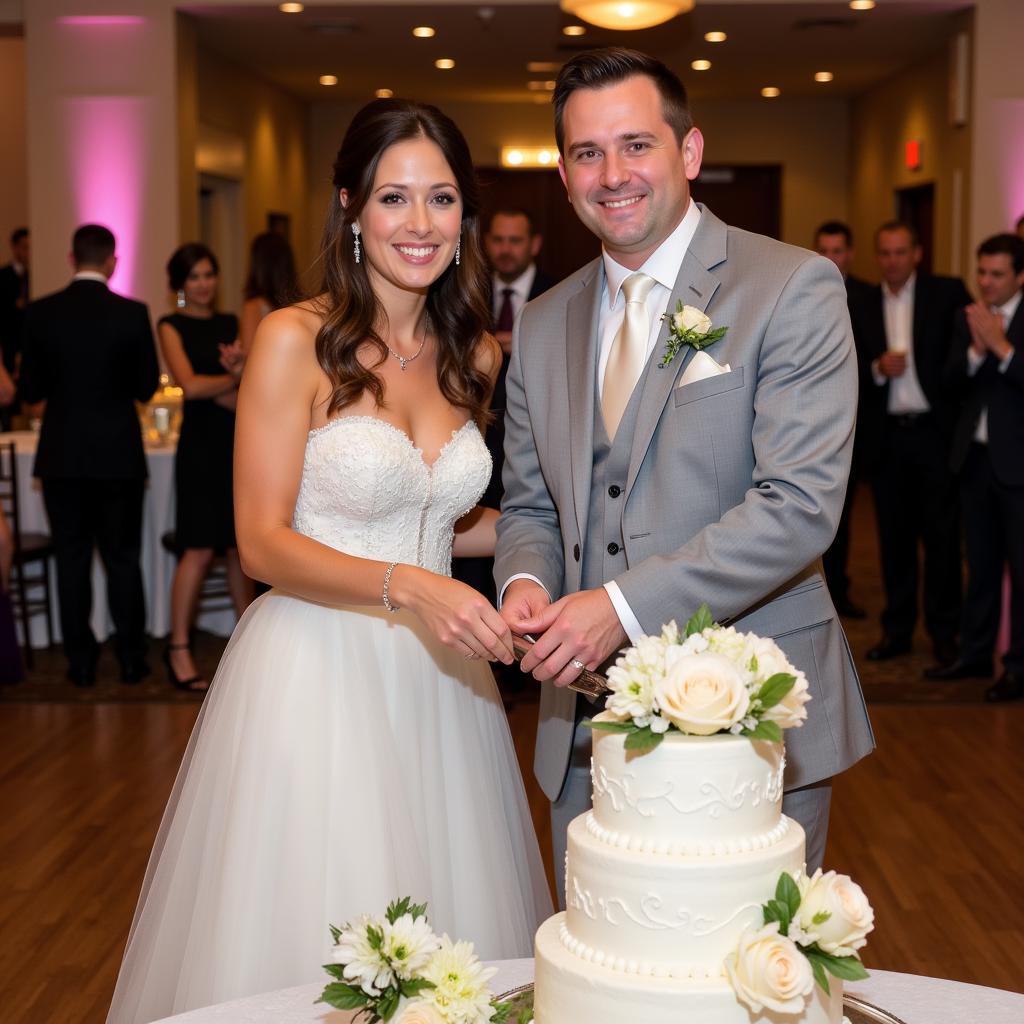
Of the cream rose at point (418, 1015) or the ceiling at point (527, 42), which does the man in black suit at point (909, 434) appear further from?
the cream rose at point (418, 1015)

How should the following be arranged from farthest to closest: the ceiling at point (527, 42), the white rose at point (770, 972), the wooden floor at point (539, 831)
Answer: the ceiling at point (527, 42) < the wooden floor at point (539, 831) < the white rose at point (770, 972)

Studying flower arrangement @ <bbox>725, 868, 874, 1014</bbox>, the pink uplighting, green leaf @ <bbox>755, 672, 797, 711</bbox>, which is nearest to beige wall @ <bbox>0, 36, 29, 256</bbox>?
the pink uplighting

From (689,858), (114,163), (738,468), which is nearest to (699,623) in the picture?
(689,858)

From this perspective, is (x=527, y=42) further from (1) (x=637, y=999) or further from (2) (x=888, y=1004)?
(1) (x=637, y=999)

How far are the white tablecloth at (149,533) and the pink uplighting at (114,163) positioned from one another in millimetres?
3509

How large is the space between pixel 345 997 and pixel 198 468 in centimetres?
518

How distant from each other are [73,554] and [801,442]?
Answer: 4.90 m

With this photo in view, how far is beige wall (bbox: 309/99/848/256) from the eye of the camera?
50.9 ft

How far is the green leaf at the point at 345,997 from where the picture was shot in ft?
4.70

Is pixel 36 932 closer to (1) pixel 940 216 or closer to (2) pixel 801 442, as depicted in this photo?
(2) pixel 801 442

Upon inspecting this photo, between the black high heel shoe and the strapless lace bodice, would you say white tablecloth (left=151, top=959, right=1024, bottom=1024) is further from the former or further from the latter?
the black high heel shoe

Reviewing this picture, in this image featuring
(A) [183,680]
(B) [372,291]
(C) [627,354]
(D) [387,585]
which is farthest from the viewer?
(A) [183,680]

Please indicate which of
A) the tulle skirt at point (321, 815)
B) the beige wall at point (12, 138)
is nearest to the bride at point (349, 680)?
the tulle skirt at point (321, 815)

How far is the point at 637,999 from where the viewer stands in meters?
1.40
